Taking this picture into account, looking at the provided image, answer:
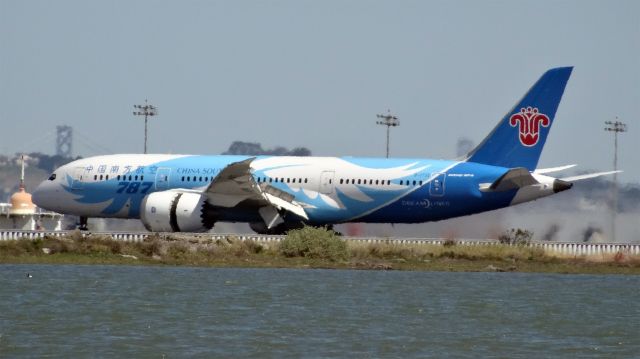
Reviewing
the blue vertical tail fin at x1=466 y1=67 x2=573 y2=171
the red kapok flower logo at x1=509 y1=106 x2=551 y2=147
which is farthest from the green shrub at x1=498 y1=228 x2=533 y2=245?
the red kapok flower logo at x1=509 y1=106 x2=551 y2=147

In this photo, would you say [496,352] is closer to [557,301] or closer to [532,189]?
[557,301]

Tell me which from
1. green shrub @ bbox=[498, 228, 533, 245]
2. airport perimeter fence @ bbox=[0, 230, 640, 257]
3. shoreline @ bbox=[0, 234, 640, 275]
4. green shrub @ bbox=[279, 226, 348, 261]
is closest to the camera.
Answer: shoreline @ bbox=[0, 234, 640, 275]

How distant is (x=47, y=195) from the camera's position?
70.1 m

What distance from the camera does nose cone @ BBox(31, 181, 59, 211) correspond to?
6988 cm

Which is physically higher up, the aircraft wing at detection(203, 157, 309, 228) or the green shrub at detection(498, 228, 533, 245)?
the aircraft wing at detection(203, 157, 309, 228)

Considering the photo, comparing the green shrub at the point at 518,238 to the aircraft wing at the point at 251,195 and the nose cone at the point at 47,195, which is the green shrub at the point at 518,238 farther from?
the nose cone at the point at 47,195

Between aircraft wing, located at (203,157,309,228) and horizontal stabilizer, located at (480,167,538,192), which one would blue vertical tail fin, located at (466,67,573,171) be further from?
aircraft wing, located at (203,157,309,228)

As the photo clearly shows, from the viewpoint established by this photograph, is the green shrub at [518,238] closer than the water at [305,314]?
No

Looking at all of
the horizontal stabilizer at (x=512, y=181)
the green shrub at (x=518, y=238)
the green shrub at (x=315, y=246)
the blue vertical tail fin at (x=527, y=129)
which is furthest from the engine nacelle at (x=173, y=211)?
the green shrub at (x=518, y=238)

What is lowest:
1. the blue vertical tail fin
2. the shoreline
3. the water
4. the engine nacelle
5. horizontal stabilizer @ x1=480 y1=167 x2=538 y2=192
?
the water

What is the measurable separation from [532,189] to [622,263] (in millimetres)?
5864

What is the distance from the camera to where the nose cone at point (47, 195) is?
69.9 metres

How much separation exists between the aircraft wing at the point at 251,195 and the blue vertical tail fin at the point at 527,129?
27.6 feet

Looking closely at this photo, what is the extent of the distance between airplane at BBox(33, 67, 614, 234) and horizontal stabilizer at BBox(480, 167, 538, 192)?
0.14 ft
